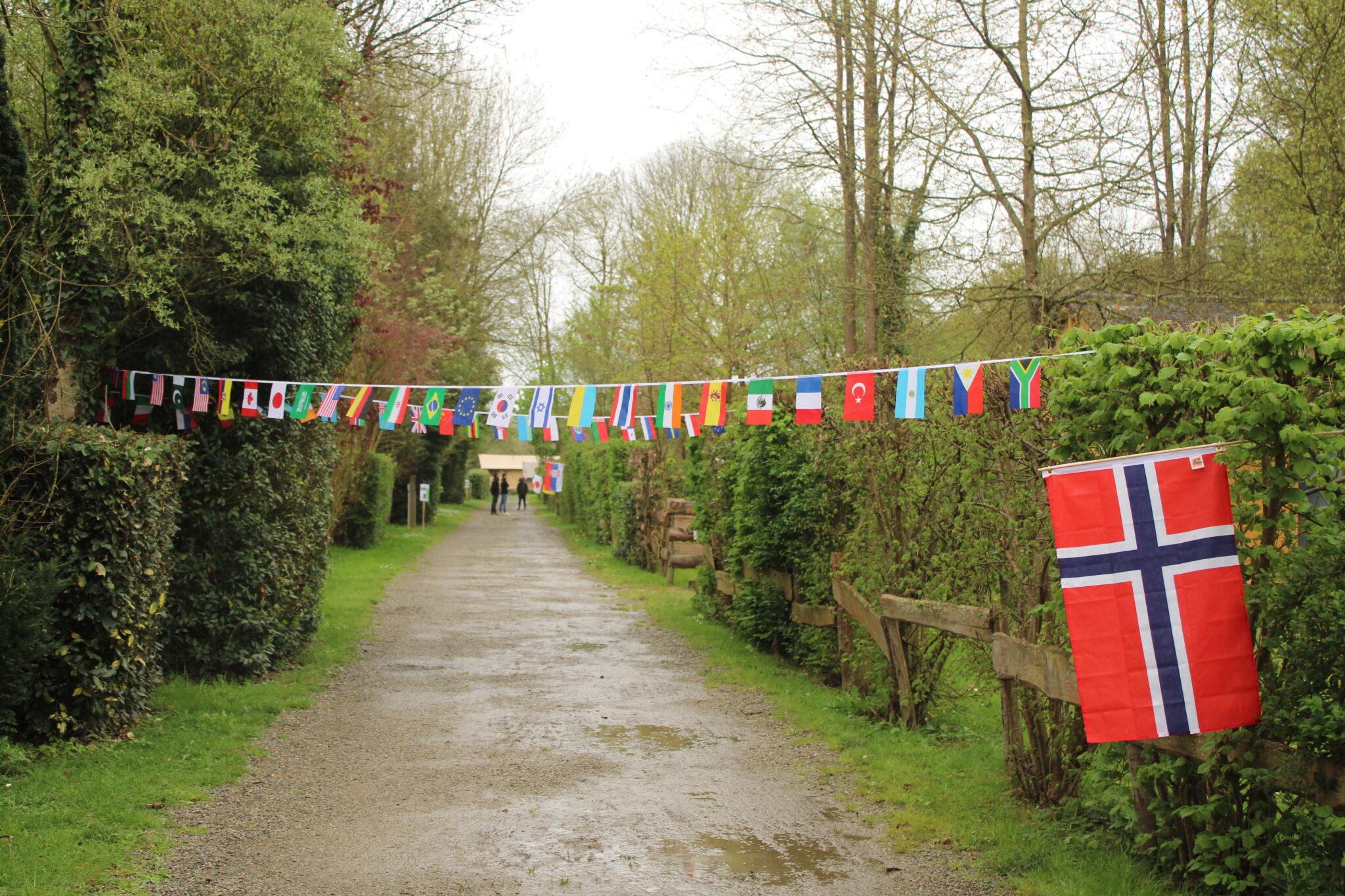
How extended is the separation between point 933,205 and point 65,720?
13164 millimetres

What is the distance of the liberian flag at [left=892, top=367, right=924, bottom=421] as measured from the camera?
7039mm

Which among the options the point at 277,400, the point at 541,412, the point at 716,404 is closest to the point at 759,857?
the point at 716,404

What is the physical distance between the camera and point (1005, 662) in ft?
18.9

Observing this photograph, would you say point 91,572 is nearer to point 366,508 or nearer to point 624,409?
point 624,409

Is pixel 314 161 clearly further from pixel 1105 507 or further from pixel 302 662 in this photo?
pixel 1105 507

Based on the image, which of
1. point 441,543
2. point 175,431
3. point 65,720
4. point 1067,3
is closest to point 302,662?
point 175,431

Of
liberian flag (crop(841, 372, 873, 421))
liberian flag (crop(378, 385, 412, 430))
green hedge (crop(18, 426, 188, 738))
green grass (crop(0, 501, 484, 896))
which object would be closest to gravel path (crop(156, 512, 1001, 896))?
green grass (crop(0, 501, 484, 896))

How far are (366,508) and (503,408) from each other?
14.6 metres

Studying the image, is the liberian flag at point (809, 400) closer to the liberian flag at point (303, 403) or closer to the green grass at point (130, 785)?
the liberian flag at point (303, 403)

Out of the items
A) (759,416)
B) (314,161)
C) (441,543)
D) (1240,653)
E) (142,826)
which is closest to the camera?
(1240,653)

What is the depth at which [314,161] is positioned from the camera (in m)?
9.80

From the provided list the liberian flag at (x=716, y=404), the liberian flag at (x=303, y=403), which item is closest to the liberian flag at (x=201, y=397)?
the liberian flag at (x=303, y=403)

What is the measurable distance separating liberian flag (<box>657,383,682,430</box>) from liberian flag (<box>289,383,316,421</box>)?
3262 millimetres

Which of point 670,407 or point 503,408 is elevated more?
point 503,408
